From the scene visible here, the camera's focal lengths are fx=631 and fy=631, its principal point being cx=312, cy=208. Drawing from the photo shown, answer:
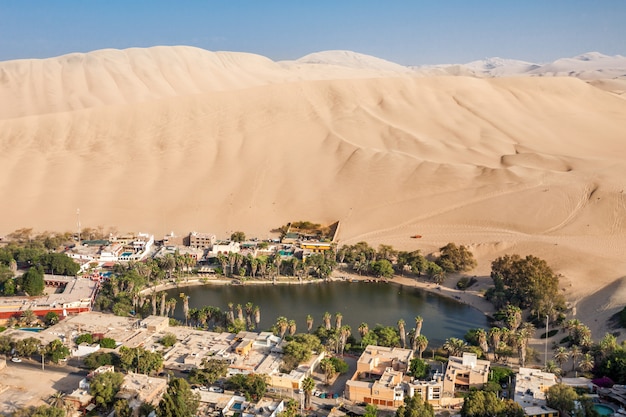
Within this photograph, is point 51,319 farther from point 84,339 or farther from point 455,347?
point 455,347

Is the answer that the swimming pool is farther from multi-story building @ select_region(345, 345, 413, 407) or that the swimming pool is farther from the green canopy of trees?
the green canopy of trees

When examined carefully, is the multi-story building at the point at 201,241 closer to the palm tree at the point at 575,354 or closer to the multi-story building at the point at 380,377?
the multi-story building at the point at 380,377

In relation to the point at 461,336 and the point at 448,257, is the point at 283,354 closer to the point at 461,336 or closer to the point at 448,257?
the point at 461,336

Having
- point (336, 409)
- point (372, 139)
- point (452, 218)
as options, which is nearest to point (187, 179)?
point (372, 139)

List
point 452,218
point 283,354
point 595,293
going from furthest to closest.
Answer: point 452,218 → point 595,293 → point 283,354

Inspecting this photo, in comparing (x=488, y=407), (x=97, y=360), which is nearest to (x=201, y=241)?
(x=97, y=360)

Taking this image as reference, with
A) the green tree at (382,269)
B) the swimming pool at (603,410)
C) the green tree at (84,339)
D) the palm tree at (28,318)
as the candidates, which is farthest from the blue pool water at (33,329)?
the swimming pool at (603,410)
